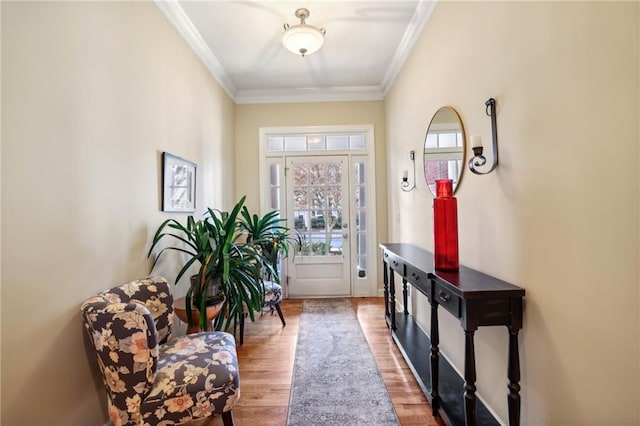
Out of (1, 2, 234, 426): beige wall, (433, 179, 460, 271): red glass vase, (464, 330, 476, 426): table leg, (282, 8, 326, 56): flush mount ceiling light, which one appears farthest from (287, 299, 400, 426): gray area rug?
(282, 8, 326, 56): flush mount ceiling light

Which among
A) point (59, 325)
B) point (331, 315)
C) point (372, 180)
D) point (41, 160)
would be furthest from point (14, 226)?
point (372, 180)

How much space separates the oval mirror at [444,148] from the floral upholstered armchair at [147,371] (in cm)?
179

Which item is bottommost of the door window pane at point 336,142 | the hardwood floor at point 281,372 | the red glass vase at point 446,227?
the hardwood floor at point 281,372

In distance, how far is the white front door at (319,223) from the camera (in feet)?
12.3

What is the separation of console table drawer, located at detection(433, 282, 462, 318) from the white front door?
2274 millimetres

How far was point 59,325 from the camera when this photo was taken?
1.24m

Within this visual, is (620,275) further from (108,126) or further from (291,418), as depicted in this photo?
(108,126)

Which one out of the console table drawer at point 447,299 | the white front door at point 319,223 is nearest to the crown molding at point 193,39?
the white front door at point 319,223

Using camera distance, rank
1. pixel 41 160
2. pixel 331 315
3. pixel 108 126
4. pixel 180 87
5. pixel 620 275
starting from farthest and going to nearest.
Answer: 1. pixel 331 315
2. pixel 180 87
3. pixel 108 126
4. pixel 41 160
5. pixel 620 275

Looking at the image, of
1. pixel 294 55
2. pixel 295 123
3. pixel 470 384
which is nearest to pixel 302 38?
pixel 294 55

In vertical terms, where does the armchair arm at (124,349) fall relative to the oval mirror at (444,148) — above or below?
below

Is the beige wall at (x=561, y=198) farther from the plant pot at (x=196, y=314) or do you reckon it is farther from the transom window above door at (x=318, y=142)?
the transom window above door at (x=318, y=142)

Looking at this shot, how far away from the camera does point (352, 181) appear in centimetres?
377

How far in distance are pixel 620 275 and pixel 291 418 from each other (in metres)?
1.66
